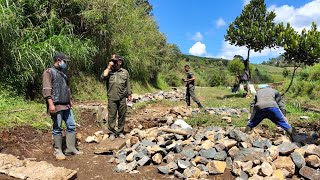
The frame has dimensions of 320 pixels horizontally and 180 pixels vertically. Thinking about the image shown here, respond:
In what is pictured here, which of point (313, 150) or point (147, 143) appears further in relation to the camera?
point (147, 143)

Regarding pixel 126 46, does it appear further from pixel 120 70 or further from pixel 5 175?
pixel 5 175

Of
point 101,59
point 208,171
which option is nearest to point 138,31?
point 101,59

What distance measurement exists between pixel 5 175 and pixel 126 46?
32.7 ft

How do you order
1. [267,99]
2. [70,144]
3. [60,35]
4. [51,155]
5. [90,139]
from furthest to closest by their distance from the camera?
[60,35], [90,139], [267,99], [70,144], [51,155]

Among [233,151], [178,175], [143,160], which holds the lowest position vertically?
[178,175]

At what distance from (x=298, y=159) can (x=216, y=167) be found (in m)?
1.22

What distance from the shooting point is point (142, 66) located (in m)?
16.8

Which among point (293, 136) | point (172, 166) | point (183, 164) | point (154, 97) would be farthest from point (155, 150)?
point (154, 97)

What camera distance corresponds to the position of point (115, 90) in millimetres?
6309

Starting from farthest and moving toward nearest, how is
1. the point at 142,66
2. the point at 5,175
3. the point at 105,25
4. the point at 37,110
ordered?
1. the point at 142,66
2. the point at 105,25
3. the point at 37,110
4. the point at 5,175

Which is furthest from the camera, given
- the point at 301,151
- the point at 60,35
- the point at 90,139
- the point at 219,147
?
the point at 60,35

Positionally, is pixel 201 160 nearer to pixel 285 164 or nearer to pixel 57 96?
pixel 285 164

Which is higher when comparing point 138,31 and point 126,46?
point 138,31

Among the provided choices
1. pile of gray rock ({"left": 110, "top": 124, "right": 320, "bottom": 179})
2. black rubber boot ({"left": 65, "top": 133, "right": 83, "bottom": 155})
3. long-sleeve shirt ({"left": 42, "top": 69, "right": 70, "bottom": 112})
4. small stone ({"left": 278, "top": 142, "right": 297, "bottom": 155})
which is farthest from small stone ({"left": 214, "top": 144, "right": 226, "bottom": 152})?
long-sleeve shirt ({"left": 42, "top": 69, "right": 70, "bottom": 112})
